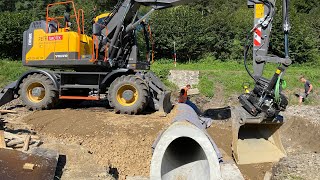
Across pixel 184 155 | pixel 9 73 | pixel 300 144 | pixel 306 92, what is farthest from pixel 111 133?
pixel 9 73

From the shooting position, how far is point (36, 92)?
33.4ft

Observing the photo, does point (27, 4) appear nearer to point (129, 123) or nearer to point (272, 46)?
point (272, 46)

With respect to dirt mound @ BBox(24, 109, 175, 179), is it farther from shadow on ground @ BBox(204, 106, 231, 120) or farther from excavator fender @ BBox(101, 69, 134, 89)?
shadow on ground @ BBox(204, 106, 231, 120)

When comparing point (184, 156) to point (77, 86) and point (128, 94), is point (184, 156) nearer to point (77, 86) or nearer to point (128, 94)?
point (128, 94)

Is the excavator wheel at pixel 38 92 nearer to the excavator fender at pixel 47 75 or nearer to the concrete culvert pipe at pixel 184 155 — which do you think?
the excavator fender at pixel 47 75

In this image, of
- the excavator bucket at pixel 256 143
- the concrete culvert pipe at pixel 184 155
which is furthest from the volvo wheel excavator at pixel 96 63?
the excavator bucket at pixel 256 143

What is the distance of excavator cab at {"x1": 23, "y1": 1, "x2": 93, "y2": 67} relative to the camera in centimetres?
975

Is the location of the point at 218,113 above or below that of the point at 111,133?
below

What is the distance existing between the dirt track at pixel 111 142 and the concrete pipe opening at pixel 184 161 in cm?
45

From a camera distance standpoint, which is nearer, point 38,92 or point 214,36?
point 38,92

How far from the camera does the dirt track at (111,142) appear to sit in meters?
6.63

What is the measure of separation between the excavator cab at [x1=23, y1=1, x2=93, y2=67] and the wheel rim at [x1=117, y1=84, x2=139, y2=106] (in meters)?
1.25

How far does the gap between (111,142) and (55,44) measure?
3.68 metres

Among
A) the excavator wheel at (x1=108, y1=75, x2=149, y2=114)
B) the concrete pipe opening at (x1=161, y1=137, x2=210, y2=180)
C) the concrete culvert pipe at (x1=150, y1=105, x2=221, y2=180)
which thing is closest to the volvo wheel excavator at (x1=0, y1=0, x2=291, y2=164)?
the excavator wheel at (x1=108, y1=75, x2=149, y2=114)
